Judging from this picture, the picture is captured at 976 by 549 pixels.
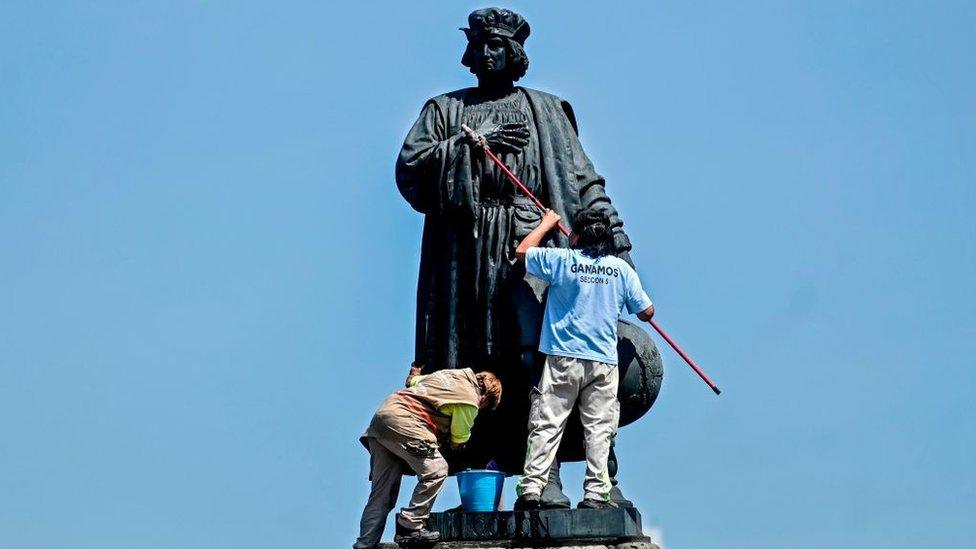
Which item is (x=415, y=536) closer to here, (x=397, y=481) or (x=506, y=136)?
(x=397, y=481)

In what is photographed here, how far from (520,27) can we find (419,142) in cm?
117

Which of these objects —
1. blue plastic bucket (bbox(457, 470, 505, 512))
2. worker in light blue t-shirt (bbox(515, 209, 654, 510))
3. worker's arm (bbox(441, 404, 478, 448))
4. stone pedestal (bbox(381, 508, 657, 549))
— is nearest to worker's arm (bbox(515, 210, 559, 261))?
worker in light blue t-shirt (bbox(515, 209, 654, 510))

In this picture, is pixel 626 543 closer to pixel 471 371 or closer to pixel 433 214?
pixel 471 371

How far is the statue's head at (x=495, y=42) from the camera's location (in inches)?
628

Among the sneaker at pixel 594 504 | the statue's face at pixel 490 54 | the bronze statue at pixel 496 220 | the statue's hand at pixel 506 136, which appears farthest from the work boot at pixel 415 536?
the statue's face at pixel 490 54

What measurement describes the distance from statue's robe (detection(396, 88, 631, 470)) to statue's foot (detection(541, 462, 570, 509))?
73 cm

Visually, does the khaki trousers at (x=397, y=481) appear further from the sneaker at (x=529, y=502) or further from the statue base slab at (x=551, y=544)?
the sneaker at (x=529, y=502)

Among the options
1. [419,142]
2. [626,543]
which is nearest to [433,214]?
[419,142]

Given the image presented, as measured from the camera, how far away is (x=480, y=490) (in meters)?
14.5

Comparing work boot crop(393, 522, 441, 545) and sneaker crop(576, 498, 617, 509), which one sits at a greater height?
sneaker crop(576, 498, 617, 509)

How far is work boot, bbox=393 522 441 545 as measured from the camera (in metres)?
14.1

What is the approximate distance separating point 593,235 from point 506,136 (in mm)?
1429

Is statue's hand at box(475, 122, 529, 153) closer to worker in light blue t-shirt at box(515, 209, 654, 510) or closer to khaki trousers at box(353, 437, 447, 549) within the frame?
worker in light blue t-shirt at box(515, 209, 654, 510)

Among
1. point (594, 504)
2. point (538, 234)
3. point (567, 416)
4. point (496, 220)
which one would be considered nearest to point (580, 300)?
point (538, 234)
